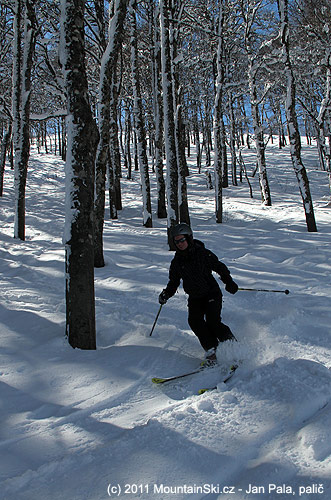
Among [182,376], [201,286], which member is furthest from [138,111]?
[182,376]

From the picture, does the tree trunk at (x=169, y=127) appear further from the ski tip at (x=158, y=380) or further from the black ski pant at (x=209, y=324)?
the ski tip at (x=158, y=380)

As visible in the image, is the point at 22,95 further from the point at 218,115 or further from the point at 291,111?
the point at 291,111

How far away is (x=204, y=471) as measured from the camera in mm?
2293

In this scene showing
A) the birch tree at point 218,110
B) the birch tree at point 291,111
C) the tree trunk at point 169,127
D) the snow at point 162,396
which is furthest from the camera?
the birch tree at point 218,110

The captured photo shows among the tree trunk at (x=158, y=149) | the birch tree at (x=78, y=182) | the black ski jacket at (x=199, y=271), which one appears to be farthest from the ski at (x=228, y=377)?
the tree trunk at (x=158, y=149)

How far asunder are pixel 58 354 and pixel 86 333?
17.0 inches

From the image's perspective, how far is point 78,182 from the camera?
4336 millimetres

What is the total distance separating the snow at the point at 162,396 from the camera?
2256mm

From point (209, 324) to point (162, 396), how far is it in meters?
1.12

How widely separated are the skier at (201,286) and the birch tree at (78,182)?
1216mm

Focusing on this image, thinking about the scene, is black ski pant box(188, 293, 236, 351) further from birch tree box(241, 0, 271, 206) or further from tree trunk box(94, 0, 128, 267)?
birch tree box(241, 0, 271, 206)

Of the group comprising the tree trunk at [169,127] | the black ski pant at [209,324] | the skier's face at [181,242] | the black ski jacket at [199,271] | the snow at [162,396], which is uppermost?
the tree trunk at [169,127]

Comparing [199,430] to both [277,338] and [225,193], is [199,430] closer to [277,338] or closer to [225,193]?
[277,338]

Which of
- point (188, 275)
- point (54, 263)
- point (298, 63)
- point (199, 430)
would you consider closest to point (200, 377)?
point (199, 430)
